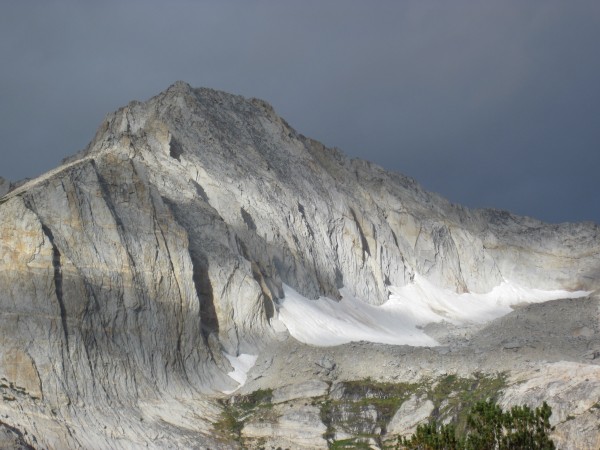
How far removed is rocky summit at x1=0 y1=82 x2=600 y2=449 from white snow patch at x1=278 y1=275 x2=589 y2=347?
1.14 feet

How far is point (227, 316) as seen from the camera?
267 ft

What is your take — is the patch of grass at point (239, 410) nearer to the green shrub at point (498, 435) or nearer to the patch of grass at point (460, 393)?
the patch of grass at point (460, 393)

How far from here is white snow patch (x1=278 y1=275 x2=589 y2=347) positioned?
8856cm

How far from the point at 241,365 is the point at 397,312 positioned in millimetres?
35310

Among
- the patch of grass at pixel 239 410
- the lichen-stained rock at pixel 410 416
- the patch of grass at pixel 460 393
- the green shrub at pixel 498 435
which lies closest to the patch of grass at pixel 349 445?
the lichen-stained rock at pixel 410 416

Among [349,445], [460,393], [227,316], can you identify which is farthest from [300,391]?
[227,316]

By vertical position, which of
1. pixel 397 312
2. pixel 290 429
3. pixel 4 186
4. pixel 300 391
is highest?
pixel 4 186

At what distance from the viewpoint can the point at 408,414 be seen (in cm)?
6412

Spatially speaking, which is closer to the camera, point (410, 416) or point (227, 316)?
point (410, 416)

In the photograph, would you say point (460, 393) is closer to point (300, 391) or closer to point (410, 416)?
point (410, 416)

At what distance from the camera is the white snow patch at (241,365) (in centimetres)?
7512

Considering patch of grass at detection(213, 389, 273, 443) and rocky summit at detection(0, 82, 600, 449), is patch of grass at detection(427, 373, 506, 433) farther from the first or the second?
patch of grass at detection(213, 389, 273, 443)

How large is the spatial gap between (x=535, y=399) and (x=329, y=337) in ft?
103

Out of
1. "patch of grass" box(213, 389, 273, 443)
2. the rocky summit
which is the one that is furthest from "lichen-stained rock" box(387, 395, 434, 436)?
"patch of grass" box(213, 389, 273, 443)
